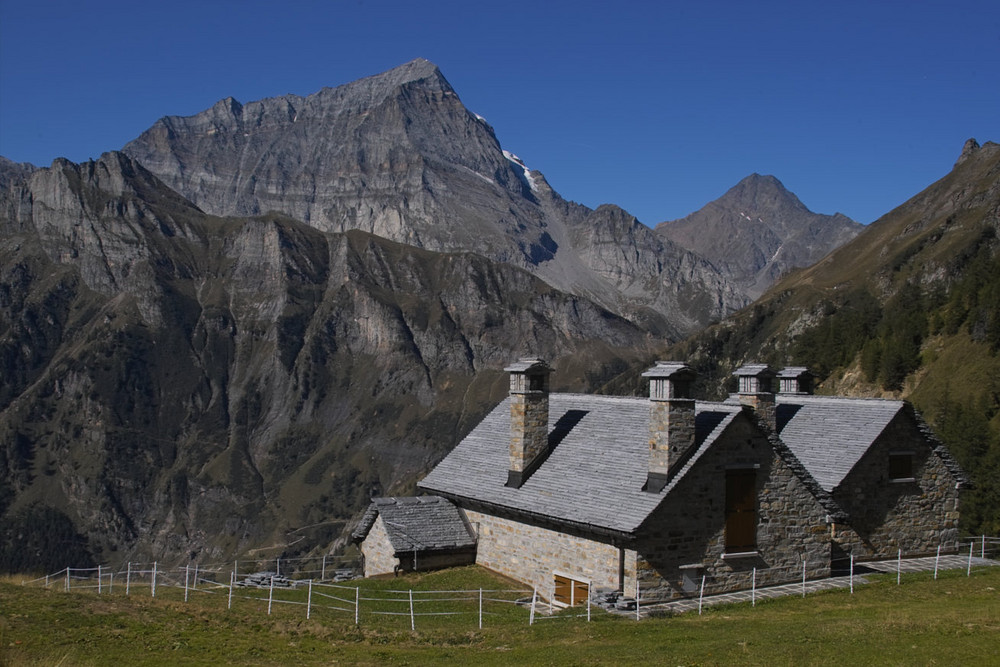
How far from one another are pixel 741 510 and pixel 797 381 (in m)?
12.6

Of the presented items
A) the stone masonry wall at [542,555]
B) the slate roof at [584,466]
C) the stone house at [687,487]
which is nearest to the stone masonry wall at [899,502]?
the stone house at [687,487]

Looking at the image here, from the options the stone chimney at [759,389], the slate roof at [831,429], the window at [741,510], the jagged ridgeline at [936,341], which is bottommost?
the window at [741,510]

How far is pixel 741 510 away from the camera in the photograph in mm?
29219

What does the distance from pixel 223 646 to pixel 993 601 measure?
2161 cm

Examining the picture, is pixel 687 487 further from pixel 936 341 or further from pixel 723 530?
pixel 936 341

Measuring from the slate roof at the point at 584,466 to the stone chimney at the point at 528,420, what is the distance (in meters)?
0.43

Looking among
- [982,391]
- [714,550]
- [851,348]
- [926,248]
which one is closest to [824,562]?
[714,550]

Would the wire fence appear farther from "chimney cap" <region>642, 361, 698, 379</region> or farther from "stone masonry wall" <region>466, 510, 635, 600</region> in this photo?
"chimney cap" <region>642, 361, 698, 379</region>

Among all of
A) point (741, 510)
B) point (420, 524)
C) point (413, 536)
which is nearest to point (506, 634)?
point (741, 510)

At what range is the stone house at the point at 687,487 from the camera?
2773 cm

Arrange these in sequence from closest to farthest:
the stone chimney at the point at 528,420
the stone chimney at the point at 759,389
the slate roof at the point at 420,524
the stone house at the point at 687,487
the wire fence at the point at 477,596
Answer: the wire fence at the point at 477,596, the stone house at the point at 687,487, the stone chimney at the point at 528,420, the stone chimney at the point at 759,389, the slate roof at the point at 420,524

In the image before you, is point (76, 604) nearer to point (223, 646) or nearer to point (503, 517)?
point (223, 646)

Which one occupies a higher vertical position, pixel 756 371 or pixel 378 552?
pixel 756 371

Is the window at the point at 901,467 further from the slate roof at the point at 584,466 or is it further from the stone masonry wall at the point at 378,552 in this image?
the stone masonry wall at the point at 378,552
